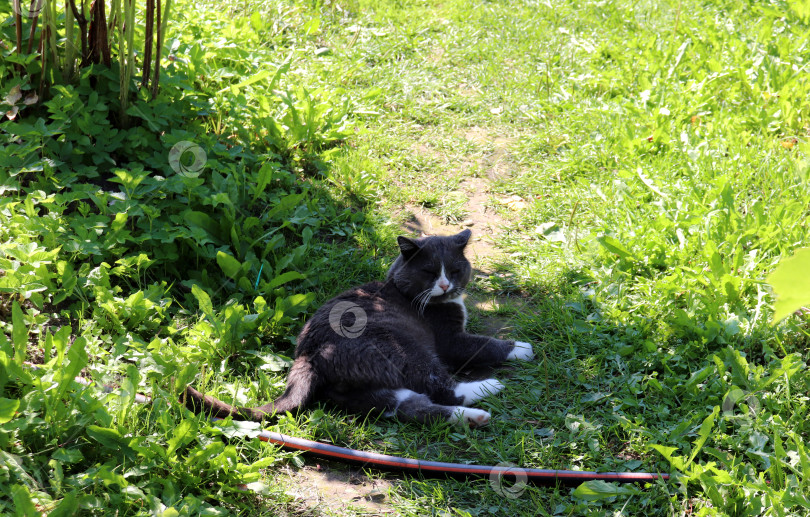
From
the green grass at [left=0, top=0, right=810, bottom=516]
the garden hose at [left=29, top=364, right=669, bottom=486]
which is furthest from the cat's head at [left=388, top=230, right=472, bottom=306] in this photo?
the garden hose at [left=29, top=364, right=669, bottom=486]

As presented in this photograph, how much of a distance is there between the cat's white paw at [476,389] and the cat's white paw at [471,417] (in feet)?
0.59

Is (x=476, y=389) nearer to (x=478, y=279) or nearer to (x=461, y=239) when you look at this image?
(x=461, y=239)

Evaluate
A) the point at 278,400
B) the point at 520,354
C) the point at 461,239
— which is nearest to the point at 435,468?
the point at 278,400

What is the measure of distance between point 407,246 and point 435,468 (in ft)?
3.99

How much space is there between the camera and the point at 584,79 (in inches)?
214

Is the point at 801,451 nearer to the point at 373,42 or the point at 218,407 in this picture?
the point at 218,407

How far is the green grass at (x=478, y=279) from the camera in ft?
7.56

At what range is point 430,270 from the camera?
11.0 ft

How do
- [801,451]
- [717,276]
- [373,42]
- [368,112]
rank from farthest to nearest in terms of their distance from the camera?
[373,42], [368,112], [717,276], [801,451]

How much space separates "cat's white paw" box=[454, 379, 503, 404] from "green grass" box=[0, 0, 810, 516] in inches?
2.5

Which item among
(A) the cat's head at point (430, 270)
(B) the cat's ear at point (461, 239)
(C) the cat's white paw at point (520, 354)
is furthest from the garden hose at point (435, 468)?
(B) the cat's ear at point (461, 239)

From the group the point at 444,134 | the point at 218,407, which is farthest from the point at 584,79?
the point at 218,407

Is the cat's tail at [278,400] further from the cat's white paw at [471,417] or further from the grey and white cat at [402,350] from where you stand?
the cat's white paw at [471,417]

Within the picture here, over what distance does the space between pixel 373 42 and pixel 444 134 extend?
5.23 feet
